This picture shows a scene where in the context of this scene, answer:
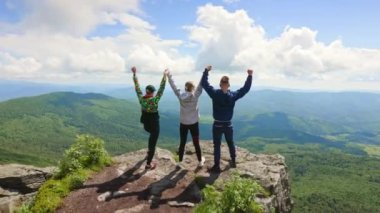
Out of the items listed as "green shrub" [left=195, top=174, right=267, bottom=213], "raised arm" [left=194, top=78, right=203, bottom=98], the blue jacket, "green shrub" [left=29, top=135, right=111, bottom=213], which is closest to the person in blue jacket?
the blue jacket

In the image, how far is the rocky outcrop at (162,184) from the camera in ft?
52.5

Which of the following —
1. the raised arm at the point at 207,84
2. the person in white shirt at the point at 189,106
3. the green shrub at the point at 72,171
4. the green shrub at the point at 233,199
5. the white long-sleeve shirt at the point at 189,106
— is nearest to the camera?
the green shrub at the point at 233,199

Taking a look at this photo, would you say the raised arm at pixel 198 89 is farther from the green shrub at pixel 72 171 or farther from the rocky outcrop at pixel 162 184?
the green shrub at pixel 72 171

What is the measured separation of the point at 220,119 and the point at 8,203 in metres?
11.9

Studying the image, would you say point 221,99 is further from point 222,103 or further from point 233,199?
point 233,199

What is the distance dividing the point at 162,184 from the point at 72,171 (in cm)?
533

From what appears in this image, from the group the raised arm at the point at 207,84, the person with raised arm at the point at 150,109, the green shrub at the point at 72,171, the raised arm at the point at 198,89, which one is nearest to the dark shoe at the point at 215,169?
the person with raised arm at the point at 150,109

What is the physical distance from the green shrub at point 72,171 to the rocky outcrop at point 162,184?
48 centimetres

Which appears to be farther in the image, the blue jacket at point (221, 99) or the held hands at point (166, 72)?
the held hands at point (166, 72)

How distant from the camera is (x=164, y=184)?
1791 cm

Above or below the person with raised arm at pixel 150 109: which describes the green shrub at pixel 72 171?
below

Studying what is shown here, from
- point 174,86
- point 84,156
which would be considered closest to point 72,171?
point 84,156

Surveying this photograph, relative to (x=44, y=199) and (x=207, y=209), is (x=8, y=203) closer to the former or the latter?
(x=44, y=199)

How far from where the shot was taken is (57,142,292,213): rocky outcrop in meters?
16.0
